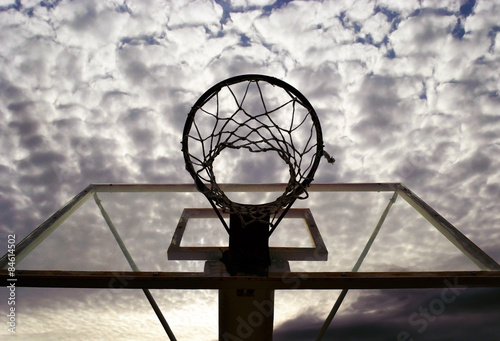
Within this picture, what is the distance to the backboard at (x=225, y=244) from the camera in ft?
7.36

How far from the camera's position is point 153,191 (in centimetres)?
393

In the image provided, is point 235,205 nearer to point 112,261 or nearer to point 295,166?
point 295,166

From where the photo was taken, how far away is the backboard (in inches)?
88.4

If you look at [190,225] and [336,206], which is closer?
[190,225]

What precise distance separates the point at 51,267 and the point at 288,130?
2.31m

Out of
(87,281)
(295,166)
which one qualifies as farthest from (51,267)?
(295,166)

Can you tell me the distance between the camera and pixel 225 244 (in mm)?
2893

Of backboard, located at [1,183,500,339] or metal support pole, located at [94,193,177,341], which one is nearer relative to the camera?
backboard, located at [1,183,500,339]

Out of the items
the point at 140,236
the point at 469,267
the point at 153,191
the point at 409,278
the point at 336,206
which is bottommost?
the point at 409,278

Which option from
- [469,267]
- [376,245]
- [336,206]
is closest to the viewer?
[469,267]

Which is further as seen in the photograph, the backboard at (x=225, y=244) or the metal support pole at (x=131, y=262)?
the metal support pole at (x=131, y=262)

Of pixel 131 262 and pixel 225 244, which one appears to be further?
pixel 131 262

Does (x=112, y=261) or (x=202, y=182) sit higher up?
(x=202, y=182)

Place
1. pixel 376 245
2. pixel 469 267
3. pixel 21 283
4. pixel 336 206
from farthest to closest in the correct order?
pixel 336 206 → pixel 376 245 → pixel 469 267 → pixel 21 283
